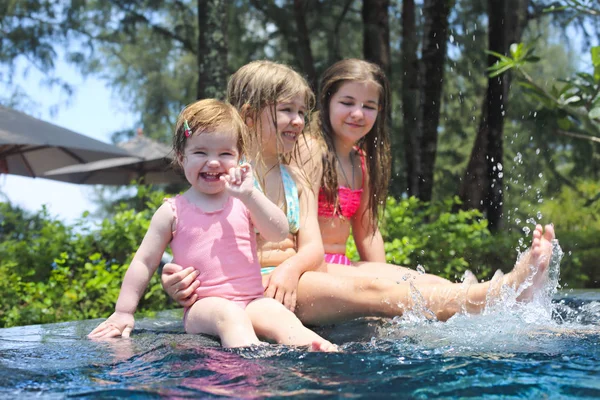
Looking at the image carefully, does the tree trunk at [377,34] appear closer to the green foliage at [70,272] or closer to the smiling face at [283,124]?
the green foliage at [70,272]

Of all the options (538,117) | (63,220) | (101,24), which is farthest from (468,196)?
(101,24)

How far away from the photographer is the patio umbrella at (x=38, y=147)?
26.1ft

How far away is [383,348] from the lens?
8.07 ft

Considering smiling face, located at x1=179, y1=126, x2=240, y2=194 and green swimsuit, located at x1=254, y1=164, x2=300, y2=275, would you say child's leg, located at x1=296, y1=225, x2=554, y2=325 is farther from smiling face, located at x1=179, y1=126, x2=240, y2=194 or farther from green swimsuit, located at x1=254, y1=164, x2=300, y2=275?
smiling face, located at x1=179, y1=126, x2=240, y2=194

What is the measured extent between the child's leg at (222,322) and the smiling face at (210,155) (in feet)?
1.60

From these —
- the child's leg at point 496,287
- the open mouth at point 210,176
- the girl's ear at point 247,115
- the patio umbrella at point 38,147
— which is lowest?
the child's leg at point 496,287

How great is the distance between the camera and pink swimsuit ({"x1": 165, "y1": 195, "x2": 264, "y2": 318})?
2.86 m

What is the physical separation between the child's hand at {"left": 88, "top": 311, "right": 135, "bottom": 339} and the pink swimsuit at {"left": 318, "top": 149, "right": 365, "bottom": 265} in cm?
118

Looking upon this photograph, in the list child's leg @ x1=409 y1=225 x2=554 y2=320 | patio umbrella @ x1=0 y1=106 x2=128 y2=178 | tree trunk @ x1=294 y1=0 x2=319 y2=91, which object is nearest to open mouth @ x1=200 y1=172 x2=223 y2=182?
child's leg @ x1=409 y1=225 x2=554 y2=320

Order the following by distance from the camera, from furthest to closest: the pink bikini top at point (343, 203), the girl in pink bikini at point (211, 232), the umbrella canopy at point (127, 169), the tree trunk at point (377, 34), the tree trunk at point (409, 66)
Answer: the umbrella canopy at point (127, 169), the tree trunk at point (409, 66), the tree trunk at point (377, 34), the pink bikini top at point (343, 203), the girl in pink bikini at point (211, 232)

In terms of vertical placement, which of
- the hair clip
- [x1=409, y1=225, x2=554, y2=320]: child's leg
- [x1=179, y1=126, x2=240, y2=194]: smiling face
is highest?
the hair clip

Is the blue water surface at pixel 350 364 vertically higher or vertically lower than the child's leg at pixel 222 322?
lower

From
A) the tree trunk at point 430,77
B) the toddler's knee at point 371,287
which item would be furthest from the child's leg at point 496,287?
the tree trunk at point 430,77

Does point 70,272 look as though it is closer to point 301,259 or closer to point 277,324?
point 301,259
